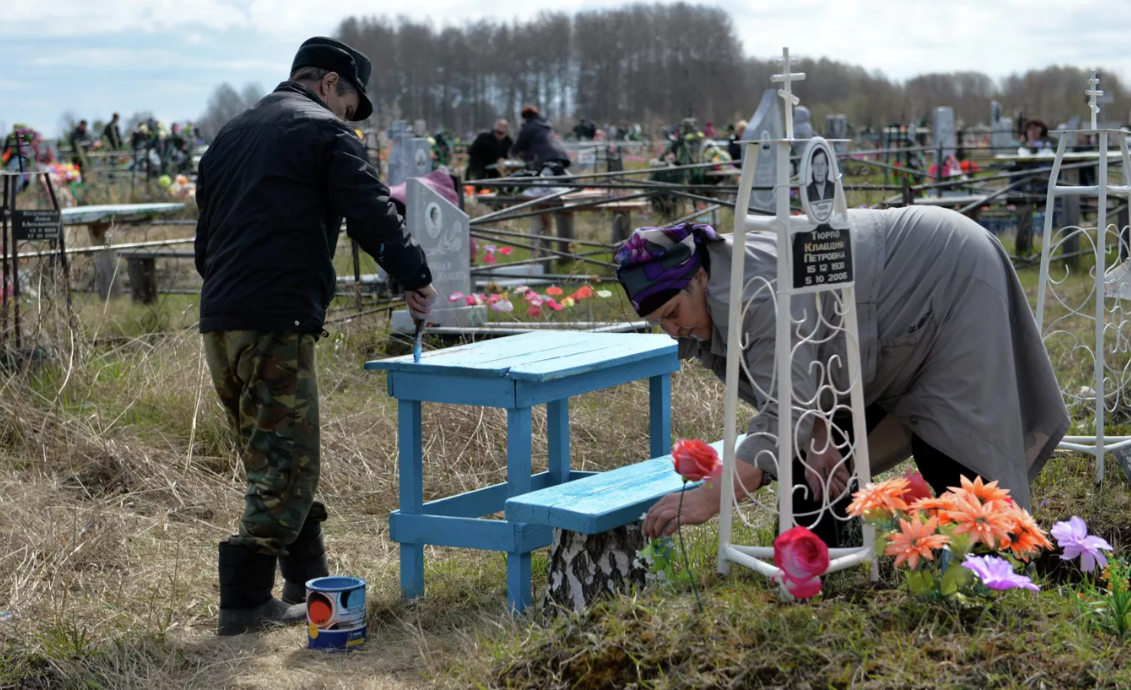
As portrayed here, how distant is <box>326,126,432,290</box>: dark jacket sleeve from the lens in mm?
3482

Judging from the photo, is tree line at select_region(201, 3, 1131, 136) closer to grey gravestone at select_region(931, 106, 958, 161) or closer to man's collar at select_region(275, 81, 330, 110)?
grey gravestone at select_region(931, 106, 958, 161)

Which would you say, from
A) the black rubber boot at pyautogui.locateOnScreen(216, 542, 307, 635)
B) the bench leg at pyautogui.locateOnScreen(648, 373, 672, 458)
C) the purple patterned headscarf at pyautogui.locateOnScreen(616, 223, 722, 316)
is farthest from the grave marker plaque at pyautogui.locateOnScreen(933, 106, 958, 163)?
the purple patterned headscarf at pyautogui.locateOnScreen(616, 223, 722, 316)

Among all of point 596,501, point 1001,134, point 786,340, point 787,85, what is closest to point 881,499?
point 786,340

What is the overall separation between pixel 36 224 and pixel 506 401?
12.8 feet

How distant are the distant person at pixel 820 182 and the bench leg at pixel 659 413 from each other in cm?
194

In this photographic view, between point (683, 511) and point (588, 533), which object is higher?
point (683, 511)

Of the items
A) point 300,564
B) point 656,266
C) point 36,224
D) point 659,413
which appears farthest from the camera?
point 36,224

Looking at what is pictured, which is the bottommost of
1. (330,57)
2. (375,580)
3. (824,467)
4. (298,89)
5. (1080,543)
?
(375,580)

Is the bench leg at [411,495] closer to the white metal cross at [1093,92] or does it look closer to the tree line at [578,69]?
the white metal cross at [1093,92]

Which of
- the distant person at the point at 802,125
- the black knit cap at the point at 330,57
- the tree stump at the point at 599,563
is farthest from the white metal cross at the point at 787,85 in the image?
the distant person at the point at 802,125

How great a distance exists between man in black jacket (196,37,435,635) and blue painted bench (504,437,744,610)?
28.1 inches

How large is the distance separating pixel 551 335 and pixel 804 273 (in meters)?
2.10

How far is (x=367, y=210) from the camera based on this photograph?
3494mm

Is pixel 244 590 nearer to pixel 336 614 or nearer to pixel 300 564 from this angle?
pixel 300 564
